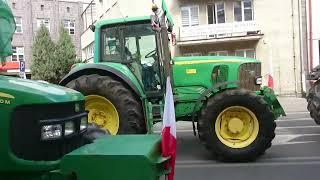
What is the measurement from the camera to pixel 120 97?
8719 mm

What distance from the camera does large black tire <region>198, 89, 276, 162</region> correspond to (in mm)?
8344

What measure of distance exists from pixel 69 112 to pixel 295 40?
25.4m

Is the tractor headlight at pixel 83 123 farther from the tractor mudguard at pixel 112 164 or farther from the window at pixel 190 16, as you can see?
the window at pixel 190 16

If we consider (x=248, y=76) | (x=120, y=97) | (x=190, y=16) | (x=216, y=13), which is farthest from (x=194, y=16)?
(x=120, y=97)

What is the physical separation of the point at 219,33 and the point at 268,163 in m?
21.3

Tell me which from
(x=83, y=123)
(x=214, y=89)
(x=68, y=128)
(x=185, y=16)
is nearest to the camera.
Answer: (x=68, y=128)

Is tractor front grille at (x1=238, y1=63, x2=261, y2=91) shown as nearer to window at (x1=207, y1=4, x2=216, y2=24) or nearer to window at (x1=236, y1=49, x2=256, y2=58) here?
window at (x1=236, y1=49, x2=256, y2=58)

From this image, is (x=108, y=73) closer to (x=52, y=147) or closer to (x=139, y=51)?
(x=139, y=51)

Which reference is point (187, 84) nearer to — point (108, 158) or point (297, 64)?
point (108, 158)

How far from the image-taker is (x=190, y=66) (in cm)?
934

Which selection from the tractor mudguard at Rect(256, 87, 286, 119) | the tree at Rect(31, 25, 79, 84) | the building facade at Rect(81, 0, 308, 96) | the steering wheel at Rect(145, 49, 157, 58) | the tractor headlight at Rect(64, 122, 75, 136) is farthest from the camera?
the tree at Rect(31, 25, 79, 84)

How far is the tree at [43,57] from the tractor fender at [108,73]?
3938cm

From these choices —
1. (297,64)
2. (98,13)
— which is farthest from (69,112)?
(98,13)

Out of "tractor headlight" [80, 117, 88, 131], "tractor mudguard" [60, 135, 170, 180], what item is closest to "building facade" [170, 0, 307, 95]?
"tractor headlight" [80, 117, 88, 131]
